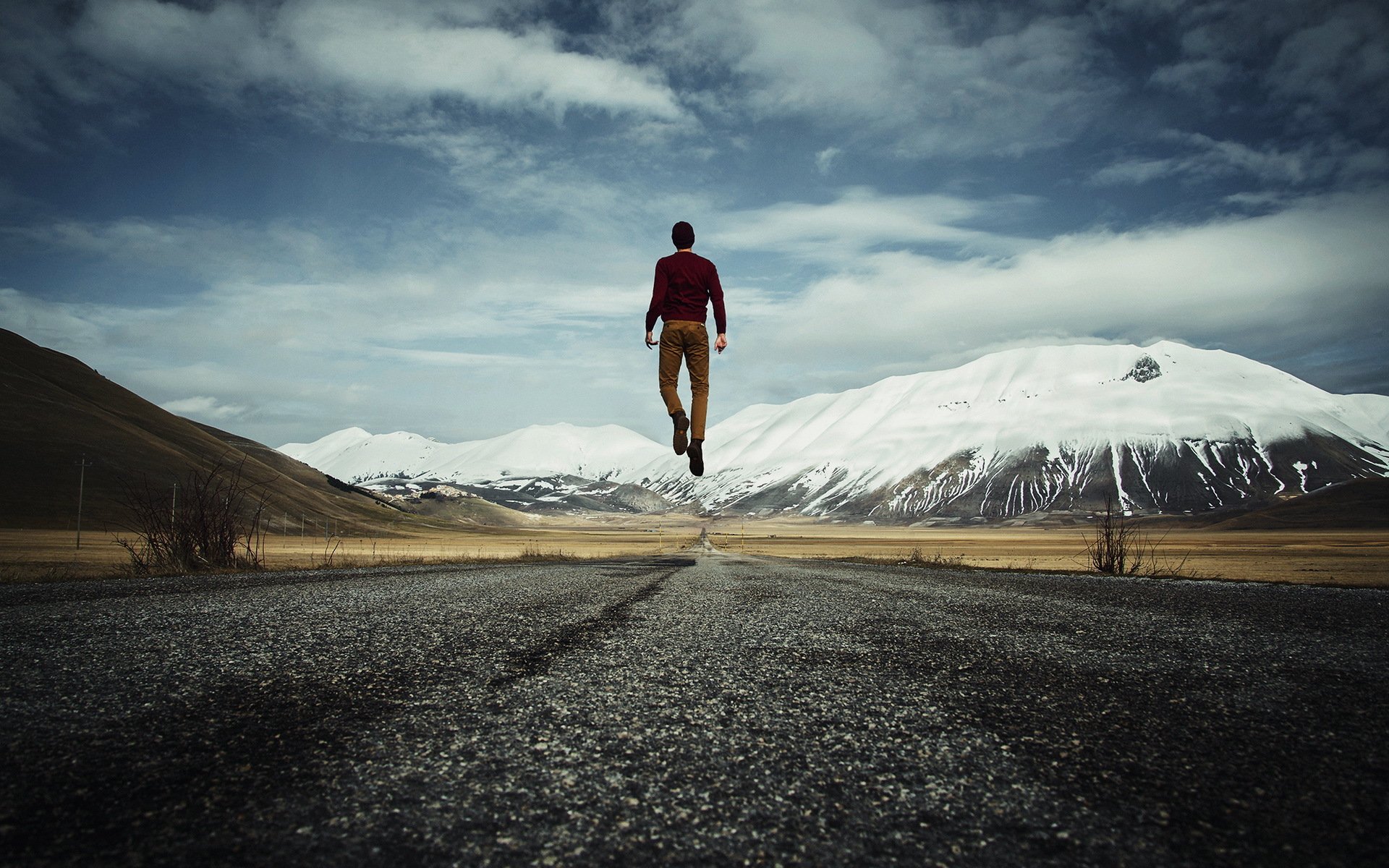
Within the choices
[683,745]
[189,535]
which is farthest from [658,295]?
[189,535]

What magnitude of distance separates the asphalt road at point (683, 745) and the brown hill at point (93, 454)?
7572 centimetres

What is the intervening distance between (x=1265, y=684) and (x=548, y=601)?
6434mm

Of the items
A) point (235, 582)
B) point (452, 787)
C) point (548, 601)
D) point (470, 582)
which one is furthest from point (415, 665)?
point (235, 582)

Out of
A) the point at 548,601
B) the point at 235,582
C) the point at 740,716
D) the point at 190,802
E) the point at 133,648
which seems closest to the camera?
the point at 190,802

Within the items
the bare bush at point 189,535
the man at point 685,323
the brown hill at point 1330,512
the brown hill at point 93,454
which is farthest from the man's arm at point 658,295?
the brown hill at point 1330,512

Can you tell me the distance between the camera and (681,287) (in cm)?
1014

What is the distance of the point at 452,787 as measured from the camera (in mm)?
2461

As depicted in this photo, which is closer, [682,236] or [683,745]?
[683,745]

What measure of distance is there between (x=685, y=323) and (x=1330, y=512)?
224 meters

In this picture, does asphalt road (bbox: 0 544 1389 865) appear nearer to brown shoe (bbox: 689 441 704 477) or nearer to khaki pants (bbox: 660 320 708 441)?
brown shoe (bbox: 689 441 704 477)

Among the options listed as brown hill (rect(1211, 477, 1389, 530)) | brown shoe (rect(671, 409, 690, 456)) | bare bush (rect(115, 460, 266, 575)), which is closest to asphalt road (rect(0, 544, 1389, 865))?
brown shoe (rect(671, 409, 690, 456))

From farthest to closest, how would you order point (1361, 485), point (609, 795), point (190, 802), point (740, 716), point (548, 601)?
1. point (1361, 485)
2. point (548, 601)
3. point (740, 716)
4. point (609, 795)
5. point (190, 802)

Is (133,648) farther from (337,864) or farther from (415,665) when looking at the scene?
(337,864)

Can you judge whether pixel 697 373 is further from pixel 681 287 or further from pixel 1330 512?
pixel 1330 512
